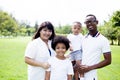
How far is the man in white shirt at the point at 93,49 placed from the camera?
3604 mm

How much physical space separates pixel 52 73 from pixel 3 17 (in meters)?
52.8

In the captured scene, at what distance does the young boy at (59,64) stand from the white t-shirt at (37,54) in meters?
0.11

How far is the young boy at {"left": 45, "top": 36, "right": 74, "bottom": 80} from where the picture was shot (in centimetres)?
358

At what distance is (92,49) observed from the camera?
3607 mm

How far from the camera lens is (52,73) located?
3594 millimetres

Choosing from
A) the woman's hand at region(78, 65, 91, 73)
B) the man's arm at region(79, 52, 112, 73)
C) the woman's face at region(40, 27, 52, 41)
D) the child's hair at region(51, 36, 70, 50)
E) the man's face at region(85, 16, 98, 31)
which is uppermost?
the man's face at region(85, 16, 98, 31)

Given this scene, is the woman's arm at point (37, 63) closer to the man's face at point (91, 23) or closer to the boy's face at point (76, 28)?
the man's face at point (91, 23)

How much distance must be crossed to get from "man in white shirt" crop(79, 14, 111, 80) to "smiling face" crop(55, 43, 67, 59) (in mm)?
242

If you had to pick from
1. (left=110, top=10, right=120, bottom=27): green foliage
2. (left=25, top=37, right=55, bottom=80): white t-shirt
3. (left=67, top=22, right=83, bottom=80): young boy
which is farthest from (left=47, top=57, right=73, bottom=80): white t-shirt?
(left=110, top=10, right=120, bottom=27): green foliage

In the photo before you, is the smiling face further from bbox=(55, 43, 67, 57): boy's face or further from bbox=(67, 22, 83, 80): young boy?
bbox=(67, 22, 83, 80): young boy

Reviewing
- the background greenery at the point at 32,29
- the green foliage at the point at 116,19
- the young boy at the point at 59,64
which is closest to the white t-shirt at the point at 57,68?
the young boy at the point at 59,64

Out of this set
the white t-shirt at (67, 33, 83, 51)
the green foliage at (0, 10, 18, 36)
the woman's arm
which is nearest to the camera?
→ the woman's arm

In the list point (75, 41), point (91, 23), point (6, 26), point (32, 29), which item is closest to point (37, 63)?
point (91, 23)

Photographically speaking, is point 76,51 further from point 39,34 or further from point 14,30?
point 14,30
